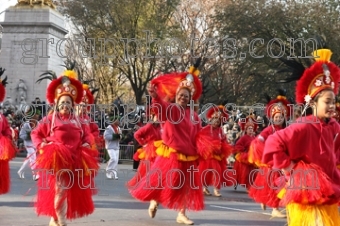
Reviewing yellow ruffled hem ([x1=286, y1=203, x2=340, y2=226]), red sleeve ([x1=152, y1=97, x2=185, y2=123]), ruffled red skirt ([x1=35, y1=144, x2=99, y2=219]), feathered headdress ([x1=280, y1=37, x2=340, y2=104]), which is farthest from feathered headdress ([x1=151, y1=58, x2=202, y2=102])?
yellow ruffled hem ([x1=286, y1=203, x2=340, y2=226])

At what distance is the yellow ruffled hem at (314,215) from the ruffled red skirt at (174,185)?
126 inches

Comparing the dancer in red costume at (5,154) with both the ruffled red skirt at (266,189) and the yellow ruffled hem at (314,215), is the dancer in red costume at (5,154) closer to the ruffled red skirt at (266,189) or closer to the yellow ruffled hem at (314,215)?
the ruffled red skirt at (266,189)

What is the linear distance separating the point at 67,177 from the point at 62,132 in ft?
1.91

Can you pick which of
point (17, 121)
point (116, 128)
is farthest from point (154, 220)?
point (17, 121)

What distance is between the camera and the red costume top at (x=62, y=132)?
8633 mm

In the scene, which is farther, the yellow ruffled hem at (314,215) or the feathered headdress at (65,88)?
the feathered headdress at (65,88)

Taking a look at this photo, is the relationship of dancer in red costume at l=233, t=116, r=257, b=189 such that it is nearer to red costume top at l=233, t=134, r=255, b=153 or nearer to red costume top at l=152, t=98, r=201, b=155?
red costume top at l=233, t=134, r=255, b=153

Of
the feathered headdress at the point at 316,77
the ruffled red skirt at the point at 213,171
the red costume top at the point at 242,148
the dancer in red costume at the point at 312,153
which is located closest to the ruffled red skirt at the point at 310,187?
the dancer in red costume at the point at 312,153

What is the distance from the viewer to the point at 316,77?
21.4 feet

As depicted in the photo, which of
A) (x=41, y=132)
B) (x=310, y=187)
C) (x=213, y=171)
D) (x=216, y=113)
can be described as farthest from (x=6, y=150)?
(x=310, y=187)

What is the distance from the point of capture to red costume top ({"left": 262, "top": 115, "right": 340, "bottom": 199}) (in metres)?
6.27

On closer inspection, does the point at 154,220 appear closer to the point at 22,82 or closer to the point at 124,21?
the point at 22,82

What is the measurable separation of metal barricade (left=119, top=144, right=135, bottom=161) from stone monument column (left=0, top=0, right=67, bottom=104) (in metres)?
4.52

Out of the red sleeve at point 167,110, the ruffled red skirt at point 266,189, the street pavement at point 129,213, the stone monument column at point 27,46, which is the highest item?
the stone monument column at point 27,46
